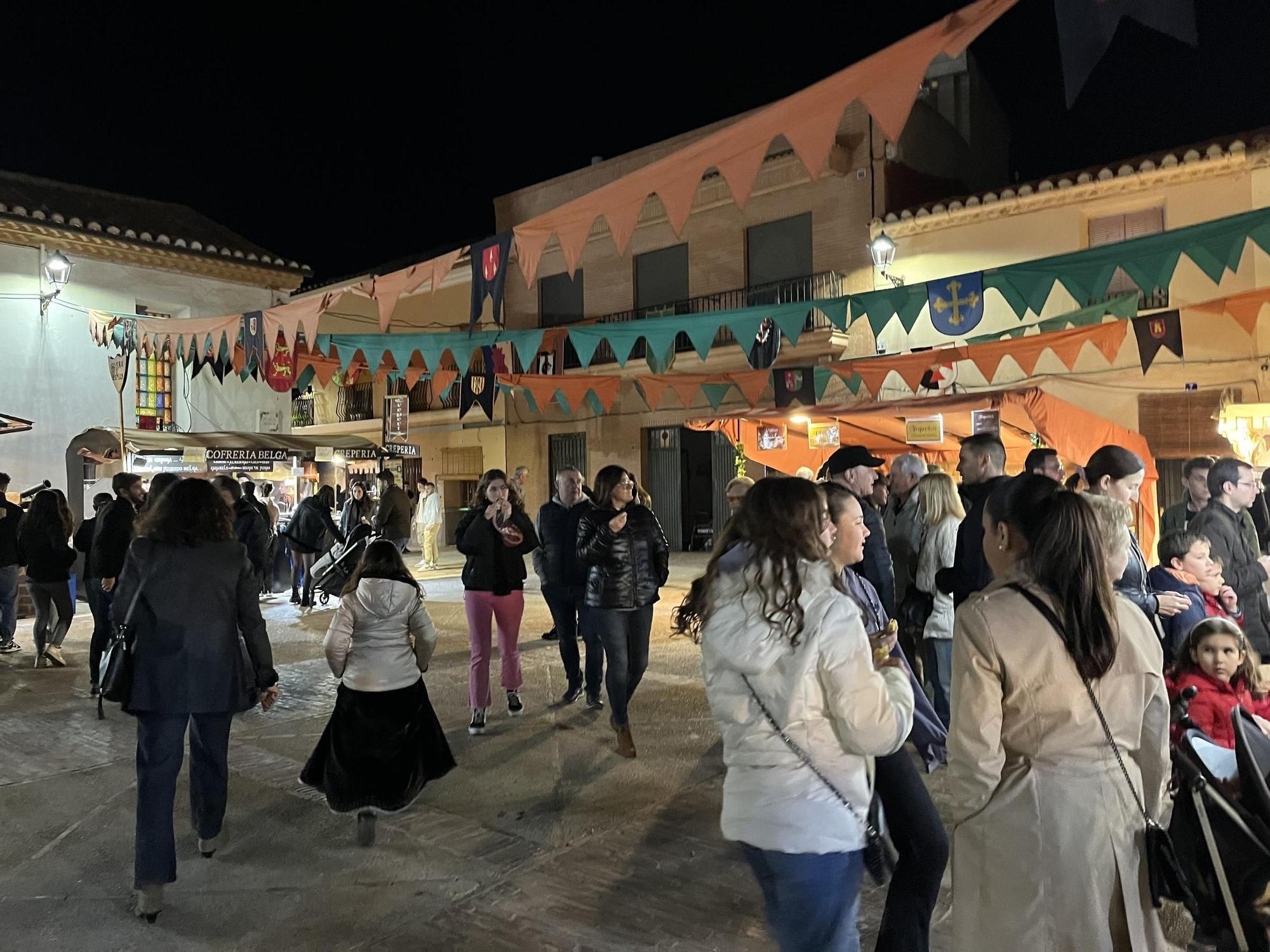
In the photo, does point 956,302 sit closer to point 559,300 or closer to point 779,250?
point 779,250

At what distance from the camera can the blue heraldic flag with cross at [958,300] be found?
674cm

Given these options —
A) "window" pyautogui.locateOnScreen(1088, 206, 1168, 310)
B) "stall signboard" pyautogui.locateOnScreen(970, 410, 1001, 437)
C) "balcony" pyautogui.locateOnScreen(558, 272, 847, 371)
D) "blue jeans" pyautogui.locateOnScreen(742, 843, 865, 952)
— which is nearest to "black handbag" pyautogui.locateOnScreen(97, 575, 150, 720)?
"blue jeans" pyautogui.locateOnScreen(742, 843, 865, 952)

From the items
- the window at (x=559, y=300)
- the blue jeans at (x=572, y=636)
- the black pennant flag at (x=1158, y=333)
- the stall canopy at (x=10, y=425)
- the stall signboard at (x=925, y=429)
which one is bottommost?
the blue jeans at (x=572, y=636)

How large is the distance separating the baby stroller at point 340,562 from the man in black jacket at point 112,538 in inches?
71.3

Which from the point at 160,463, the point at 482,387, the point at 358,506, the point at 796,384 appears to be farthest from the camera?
the point at 160,463

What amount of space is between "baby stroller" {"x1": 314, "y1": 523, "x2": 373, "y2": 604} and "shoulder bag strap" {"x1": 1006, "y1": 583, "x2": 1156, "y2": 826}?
666 centimetres

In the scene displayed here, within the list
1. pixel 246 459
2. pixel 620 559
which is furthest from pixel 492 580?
pixel 246 459

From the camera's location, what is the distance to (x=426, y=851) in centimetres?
402

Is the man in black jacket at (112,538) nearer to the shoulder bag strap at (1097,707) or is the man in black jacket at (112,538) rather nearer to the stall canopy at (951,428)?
the shoulder bag strap at (1097,707)

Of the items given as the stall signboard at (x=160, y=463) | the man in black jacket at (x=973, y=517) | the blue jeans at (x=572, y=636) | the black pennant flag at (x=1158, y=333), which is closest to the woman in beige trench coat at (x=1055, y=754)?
the man in black jacket at (x=973, y=517)

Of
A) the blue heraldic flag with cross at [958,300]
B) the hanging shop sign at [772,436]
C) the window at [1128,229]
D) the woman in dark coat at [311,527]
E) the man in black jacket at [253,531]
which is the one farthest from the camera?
the window at [1128,229]

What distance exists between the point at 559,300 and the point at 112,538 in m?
17.3

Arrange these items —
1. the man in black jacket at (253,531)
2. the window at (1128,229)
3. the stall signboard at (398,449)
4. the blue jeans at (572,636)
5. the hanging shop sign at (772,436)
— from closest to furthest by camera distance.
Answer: the blue jeans at (572,636) < the man in black jacket at (253,531) < the hanging shop sign at (772,436) < the window at (1128,229) < the stall signboard at (398,449)

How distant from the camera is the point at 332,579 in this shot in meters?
9.76
